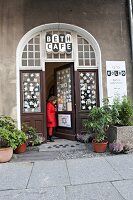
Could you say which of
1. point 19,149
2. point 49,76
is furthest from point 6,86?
point 49,76

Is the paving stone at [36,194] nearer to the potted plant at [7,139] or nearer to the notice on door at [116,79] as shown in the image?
the potted plant at [7,139]

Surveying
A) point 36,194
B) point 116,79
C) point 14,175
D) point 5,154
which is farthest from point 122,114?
point 36,194

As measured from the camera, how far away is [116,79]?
8.95 meters

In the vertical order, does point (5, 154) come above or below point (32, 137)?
below

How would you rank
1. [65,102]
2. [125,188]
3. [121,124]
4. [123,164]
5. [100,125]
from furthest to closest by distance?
[65,102] < [121,124] < [100,125] < [123,164] < [125,188]

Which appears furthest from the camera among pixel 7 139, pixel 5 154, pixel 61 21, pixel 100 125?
pixel 61 21

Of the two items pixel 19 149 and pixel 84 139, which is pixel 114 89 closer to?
pixel 84 139

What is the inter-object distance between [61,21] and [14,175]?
18.8 feet

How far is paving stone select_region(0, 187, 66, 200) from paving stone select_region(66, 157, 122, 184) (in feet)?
1.81

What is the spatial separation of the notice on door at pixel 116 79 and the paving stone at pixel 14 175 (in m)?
4.16

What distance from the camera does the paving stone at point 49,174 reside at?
4.98m

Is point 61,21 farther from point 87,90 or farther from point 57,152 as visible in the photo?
point 57,152

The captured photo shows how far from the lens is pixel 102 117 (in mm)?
7578

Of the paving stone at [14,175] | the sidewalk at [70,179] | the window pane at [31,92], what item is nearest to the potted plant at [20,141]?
the sidewalk at [70,179]
